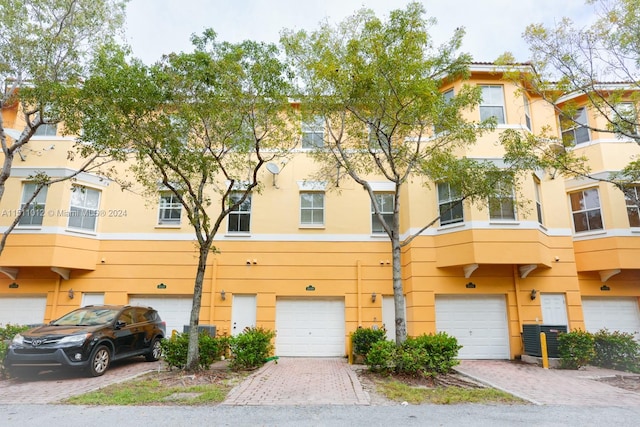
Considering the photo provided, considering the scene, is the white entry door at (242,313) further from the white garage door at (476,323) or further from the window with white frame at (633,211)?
the window with white frame at (633,211)

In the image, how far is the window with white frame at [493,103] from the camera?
12.8m

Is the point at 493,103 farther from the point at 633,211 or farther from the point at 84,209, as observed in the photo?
the point at 84,209

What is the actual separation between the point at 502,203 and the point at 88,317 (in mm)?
11462

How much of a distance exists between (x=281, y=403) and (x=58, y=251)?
961 centimetres

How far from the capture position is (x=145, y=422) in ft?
18.3

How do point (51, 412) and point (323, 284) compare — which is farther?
point (323, 284)

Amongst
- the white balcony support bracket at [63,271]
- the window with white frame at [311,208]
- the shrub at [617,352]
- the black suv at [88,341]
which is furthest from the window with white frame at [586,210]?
the white balcony support bracket at [63,271]

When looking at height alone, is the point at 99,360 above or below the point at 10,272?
below

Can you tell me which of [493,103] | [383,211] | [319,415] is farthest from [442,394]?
[493,103]

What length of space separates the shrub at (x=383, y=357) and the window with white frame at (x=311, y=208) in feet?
18.2

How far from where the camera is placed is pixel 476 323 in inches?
481

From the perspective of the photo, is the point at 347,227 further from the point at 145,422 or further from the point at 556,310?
the point at 145,422

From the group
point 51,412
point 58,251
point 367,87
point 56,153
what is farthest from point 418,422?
point 56,153

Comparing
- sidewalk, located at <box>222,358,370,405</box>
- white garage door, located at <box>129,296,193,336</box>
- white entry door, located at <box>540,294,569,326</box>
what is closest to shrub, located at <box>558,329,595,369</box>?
white entry door, located at <box>540,294,569,326</box>
